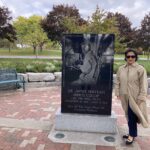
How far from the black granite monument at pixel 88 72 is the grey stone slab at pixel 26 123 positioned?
81 centimetres

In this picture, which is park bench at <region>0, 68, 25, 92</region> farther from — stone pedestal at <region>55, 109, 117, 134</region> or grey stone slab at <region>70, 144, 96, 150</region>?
grey stone slab at <region>70, 144, 96, 150</region>

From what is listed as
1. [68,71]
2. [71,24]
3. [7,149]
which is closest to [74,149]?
[7,149]

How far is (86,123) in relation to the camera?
219 inches

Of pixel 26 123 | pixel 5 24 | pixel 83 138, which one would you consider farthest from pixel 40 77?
pixel 5 24

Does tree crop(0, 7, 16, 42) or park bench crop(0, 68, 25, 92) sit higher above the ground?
tree crop(0, 7, 16, 42)

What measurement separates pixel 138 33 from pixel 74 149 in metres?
24.5

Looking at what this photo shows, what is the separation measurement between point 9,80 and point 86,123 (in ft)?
16.5

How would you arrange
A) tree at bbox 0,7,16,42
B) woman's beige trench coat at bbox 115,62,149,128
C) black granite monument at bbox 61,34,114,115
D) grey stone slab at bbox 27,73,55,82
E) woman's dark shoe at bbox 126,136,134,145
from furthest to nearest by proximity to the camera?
tree at bbox 0,7,16,42, grey stone slab at bbox 27,73,55,82, black granite monument at bbox 61,34,114,115, woman's dark shoe at bbox 126,136,134,145, woman's beige trench coat at bbox 115,62,149,128

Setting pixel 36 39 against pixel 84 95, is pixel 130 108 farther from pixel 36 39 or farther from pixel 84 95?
pixel 36 39

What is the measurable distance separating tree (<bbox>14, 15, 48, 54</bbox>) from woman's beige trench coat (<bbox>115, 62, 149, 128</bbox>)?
2667 centimetres

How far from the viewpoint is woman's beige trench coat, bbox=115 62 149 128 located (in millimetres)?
4758

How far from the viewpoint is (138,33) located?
27.7 m

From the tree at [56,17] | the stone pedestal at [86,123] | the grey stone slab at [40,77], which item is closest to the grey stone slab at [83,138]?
the stone pedestal at [86,123]

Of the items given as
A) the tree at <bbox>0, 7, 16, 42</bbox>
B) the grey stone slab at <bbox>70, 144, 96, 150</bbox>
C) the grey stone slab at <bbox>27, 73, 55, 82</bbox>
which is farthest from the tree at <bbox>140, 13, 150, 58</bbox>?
the grey stone slab at <bbox>70, 144, 96, 150</bbox>
